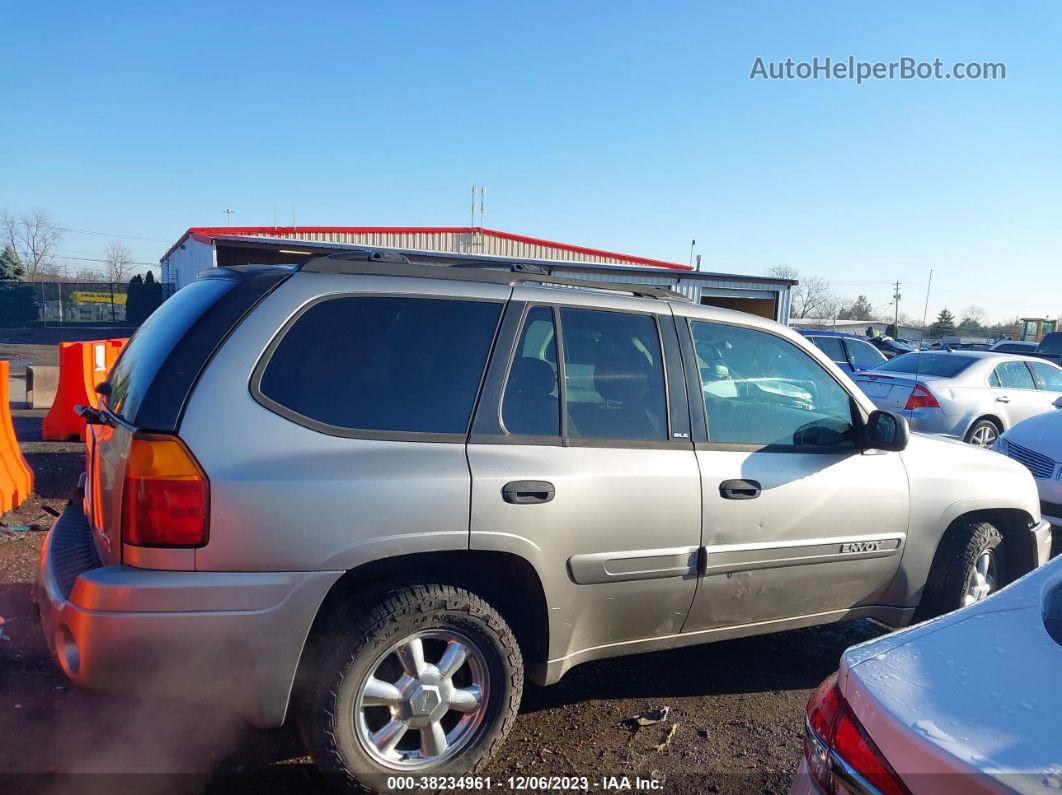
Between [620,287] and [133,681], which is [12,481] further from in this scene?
[620,287]

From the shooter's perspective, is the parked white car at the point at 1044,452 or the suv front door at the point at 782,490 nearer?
the suv front door at the point at 782,490

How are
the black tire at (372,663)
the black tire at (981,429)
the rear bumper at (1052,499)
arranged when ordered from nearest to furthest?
the black tire at (372,663) < the rear bumper at (1052,499) < the black tire at (981,429)

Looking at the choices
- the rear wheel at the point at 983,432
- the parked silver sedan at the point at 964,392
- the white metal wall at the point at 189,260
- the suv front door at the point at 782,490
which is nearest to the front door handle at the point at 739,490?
the suv front door at the point at 782,490

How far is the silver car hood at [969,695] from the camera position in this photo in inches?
56.8

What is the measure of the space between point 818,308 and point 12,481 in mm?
97471

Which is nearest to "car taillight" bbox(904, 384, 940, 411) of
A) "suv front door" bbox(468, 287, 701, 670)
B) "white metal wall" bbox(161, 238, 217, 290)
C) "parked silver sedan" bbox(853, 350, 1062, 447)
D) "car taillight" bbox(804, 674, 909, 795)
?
"parked silver sedan" bbox(853, 350, 1062, 447)

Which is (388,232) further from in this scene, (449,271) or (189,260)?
(449,271)

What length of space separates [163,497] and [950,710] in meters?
2.24

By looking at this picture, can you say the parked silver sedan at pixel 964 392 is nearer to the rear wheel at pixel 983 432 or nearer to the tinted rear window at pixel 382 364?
the rear wheel at pixel 983 432

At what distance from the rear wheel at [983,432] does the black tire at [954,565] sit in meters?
6.79

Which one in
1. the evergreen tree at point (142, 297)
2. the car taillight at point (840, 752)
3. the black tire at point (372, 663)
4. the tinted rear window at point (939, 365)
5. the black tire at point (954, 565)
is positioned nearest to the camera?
the car taillight at point (840, 752)

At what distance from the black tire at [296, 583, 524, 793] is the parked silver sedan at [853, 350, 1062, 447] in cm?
839

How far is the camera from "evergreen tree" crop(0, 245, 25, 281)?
5541 centimetres

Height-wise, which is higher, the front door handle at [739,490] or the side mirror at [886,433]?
the side mirror at [886,433]
